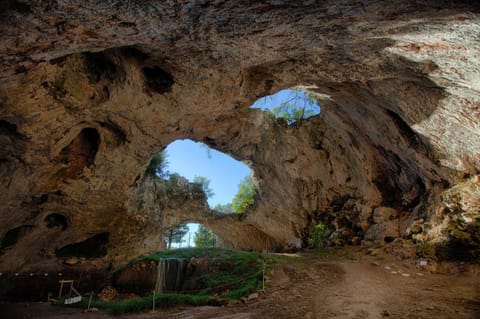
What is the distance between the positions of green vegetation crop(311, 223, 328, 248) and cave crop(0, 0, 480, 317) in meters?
0.26

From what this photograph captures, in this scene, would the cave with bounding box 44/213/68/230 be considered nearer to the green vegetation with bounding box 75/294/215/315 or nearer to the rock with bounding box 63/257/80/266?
the rock with bounding box 63/257/80/266

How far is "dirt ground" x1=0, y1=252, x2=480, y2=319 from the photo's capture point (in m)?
5.73

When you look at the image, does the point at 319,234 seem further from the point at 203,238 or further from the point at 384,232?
the point at 203,238

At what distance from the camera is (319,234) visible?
15.4m

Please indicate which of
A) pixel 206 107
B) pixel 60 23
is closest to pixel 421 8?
pixel 60 23

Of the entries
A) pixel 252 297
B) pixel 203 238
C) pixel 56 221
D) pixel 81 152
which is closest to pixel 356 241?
pixel 252 297

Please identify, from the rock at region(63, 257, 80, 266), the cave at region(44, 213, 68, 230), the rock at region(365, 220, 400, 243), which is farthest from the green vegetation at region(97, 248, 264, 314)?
the rock at region(365, 220, 400, 243)

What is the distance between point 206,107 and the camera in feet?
32.6

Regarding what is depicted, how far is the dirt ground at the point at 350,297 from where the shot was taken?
18.8ft

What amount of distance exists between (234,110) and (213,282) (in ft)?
23.0

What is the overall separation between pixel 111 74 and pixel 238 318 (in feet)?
24.5

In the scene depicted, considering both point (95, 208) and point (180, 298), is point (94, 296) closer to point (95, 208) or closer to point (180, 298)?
point (95, 208)

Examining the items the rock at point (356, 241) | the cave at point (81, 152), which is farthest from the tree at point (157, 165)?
the rock at point (356, 241)

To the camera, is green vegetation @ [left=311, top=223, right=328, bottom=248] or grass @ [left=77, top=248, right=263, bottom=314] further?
green vegetation @ [left=311, top=223, right=328, bottom=248]
